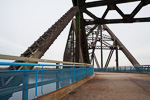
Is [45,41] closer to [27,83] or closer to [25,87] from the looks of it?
[27,83]

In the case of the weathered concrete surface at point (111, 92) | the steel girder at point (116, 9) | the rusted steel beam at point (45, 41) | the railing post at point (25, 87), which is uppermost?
the steel girder at point (116, 9)

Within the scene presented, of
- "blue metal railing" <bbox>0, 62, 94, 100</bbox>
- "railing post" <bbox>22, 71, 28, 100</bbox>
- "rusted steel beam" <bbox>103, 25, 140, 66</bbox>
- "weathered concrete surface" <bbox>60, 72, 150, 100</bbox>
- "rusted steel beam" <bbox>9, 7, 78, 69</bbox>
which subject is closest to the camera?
"blue metal railing" <bbox>0, 62, 94, 100</bbox>

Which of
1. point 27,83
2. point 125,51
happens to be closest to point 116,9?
point 27,83

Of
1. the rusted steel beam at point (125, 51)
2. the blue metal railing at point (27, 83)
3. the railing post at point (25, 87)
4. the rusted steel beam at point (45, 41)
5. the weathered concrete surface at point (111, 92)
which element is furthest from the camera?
the rusted steel beam at point (125, 51)

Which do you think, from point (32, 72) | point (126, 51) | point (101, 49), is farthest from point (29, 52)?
point (101, 49)

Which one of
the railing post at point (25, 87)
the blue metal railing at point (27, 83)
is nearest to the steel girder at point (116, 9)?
the blue metal railing at point (27, 83)

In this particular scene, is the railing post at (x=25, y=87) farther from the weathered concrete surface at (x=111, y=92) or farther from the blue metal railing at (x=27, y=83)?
the weathered concrete surface at (x=111, y=92)

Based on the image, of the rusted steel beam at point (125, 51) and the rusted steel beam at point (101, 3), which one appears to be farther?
the rusted steel beam at point (125, 51)

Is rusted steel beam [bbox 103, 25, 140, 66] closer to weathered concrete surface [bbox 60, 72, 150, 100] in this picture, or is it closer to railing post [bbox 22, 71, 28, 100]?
weathered concrete surface [bbox 60, 72, 150, 100]

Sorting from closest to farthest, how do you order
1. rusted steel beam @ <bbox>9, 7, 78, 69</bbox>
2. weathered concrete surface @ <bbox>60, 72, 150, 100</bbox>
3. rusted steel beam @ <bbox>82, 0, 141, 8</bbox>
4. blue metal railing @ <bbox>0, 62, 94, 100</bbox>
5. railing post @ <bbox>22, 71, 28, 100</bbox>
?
blue metal railing @ <bbox>0, 62, 94, 100</bbox>, railing post @ <bbox>22, 71, 28, 100</bbox>, rusted steel beam @ <bbox>9, 7, 78, 69</bbox>, weathered concrete surface @ <bbox>60, 72, 150, 100</bbox>, rusted steel beam @ <bbox>82, 0, 141, 8</bbox>

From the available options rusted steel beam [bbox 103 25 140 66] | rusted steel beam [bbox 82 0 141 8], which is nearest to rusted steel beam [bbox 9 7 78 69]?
rusted steel beam [bbox 82 0 141 8]

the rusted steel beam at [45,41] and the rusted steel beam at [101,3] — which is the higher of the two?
the rusted steel beam at [101,3]

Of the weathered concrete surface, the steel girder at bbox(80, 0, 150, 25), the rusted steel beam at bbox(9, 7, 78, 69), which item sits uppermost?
the steel girder at bbox(80, 0, 150, 25)

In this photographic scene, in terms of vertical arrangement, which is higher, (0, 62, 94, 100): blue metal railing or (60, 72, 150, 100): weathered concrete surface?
(0, 62, 94, 100): blue metal railing
